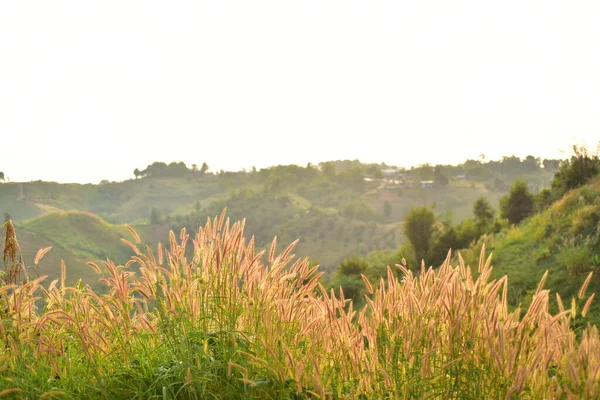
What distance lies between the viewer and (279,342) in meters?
3.40

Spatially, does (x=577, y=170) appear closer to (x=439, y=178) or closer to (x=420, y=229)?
(x=420, y=229)

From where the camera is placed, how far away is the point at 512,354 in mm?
2707

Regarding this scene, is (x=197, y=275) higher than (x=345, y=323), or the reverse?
(x=197, y=275)

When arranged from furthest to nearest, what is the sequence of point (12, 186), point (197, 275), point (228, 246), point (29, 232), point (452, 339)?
1. point (12, 186)
2. point (29, 232)
3. point (197, 275)
4. point (228, 246)
5. point (452, 339)

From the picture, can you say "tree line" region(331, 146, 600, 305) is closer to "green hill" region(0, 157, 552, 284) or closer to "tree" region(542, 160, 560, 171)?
"green hill" region(0, 157, 552, 284)

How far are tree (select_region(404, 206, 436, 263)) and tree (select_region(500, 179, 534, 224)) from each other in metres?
3.00

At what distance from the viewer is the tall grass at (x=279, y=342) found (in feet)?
9.65

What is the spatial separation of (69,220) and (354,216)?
37.2 m

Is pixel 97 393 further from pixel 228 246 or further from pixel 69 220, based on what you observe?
pixel 69 220

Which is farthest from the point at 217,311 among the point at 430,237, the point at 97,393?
the point at 430,237

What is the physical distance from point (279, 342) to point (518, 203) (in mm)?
19006

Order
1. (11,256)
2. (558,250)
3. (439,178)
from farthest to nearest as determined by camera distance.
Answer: (439,178) → (558,250) → (11,256)

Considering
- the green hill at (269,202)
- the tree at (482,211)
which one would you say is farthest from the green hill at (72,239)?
the tree at (482,211)

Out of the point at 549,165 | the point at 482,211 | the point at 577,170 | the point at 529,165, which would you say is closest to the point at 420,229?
the point at 482,211
